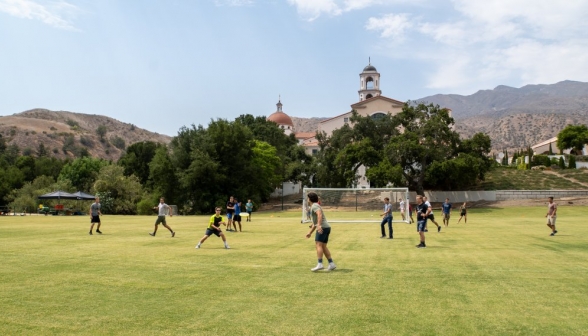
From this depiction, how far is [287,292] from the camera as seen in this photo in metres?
10.2

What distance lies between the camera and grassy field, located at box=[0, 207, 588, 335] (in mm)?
7641

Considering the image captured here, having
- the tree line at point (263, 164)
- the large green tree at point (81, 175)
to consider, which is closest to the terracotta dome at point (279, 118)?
the tree line at point (263, 164)

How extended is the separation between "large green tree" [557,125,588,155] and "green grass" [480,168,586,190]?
82.5 ft

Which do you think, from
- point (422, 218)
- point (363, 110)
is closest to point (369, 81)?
point (363, 110)

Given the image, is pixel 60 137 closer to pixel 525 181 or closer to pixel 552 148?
pixel 525 181

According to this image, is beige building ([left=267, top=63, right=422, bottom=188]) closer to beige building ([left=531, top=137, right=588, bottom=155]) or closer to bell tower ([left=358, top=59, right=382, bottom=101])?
bell tower ([left=358, top=59, right=382, bottom=101])

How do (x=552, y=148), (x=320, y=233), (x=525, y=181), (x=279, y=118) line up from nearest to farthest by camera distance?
(x=320, y=233) < (x=525, y=181) < (x=552, y=148) < (x=279, y=118)

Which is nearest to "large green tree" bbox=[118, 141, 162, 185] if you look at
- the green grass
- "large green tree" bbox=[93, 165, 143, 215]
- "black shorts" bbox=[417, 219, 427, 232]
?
"large green tree" bbox=[93, 165, 143, 215]

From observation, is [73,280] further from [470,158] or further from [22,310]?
[470,158]

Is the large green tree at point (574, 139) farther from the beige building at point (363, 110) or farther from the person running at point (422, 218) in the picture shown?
the person running at point (422, 218)

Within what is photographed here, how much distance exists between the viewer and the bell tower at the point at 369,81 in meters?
120

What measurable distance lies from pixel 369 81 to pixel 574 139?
4612 cm

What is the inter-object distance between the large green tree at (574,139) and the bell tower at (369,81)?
132ft

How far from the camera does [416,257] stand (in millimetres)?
16109
